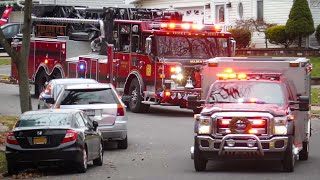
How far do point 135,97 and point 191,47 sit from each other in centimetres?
278

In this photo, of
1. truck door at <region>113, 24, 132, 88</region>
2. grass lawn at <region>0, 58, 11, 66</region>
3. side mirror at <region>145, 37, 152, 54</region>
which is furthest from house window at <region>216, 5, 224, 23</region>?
side mirror at <region>145, 37, 152, 54</region>

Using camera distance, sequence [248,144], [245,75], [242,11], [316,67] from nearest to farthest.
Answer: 1. [248,144]
2. [245,75]
3. [316,67]
4. [242,11]

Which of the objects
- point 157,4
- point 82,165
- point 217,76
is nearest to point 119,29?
point 217,76

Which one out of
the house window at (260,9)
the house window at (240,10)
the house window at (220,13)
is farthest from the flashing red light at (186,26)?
the house window at (220,13)

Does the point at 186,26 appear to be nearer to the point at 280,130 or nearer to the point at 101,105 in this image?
the point at 101,105

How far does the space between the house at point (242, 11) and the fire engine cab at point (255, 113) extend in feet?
91.5

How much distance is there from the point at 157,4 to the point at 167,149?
1575 inches

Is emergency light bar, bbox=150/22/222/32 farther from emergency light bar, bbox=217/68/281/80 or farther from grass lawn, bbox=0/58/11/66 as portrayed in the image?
grass lawn, bbox=0/58/11/66

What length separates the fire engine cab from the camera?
1534cm

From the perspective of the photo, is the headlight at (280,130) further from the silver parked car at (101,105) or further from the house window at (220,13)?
the house window at (220,13)

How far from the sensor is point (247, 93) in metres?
16.6

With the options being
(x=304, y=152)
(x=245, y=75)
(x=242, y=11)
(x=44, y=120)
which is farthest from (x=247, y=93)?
(x=242, y=11)

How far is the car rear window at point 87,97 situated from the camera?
20.0m

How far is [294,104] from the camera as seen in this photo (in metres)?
16.7
